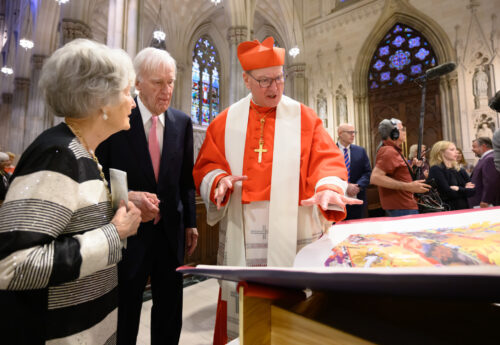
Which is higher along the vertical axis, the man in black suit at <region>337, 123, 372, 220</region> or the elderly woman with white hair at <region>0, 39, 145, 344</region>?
the man in black suit at <region>337, 123, 372, 220</region>

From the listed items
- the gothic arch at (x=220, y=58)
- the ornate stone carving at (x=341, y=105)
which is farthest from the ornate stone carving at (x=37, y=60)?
the ornate stone carving at (x=341, y=105)

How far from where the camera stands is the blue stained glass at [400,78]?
11295 millimetres

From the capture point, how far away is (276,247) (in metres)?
1.35

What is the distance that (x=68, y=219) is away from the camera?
0.79 m

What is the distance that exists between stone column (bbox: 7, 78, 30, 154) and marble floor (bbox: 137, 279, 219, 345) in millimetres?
12518

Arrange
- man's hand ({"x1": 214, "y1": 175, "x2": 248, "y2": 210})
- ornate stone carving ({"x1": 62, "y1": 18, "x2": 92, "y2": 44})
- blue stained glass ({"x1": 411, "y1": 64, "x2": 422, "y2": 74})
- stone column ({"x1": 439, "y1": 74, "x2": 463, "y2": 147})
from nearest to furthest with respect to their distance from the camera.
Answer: man's hand ({"x1": 214, "y1": 175, "x2": 248, "y2": 210}) → ornate stone carving ({"x1": 62, "y1": 18, "x2": 92, "y2": 44}) → stone column ({"x1": 439, "y1": 74, "x2": 463, "y2": 147}) → blue stained glass ({"x1": 411, "y1": 64, "x2": 422, "y2": 74})

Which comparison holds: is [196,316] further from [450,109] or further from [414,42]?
[414,42]

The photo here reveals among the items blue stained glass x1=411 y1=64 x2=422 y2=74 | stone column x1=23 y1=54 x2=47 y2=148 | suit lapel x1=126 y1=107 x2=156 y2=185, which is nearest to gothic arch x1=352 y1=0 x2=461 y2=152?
blue stained glass x1=411 y1=64 x2=422 y2=74

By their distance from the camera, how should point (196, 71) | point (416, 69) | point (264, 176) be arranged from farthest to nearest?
1. point (196, 71)
2. point (416, 69)
3. point (264, 176)

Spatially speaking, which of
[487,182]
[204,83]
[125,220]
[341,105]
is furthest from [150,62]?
[204,83]

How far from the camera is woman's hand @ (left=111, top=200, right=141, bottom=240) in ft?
3.05

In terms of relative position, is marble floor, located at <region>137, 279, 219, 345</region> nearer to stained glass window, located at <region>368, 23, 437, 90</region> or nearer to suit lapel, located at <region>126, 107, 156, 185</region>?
suit lapel, located at <region>126, 107, 156, 185</region>

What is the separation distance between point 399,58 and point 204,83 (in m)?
9.31

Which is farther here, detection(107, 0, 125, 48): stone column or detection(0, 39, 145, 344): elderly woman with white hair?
detection(107, 0, 125, 48): stone column
